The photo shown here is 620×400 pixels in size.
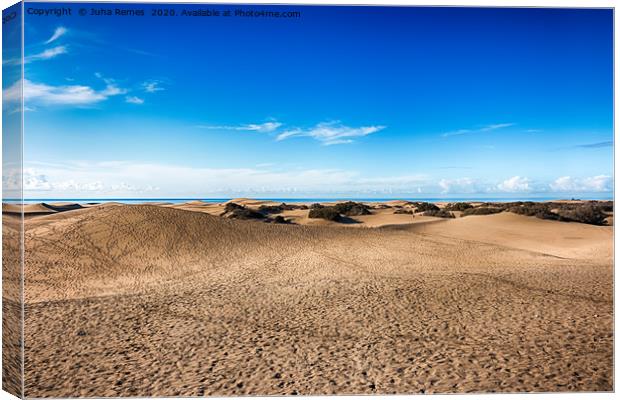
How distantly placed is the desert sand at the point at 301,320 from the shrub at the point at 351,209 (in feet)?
32.3

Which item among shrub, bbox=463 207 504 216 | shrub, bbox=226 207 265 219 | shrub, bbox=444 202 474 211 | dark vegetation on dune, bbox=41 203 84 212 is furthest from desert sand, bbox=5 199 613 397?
shrub, bbox=444 202 474 211

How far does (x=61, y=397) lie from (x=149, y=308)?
1781mm

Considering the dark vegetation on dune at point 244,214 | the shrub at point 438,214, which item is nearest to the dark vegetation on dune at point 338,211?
the dark vegetation on dune at point 244,214

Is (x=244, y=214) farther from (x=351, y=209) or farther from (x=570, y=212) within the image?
(x=570, y=212)

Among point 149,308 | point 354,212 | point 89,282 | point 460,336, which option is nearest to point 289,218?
point 354,212

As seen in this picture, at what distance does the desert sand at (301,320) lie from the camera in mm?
3365

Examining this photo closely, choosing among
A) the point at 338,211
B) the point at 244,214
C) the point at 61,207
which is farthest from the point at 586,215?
the point at 61,207

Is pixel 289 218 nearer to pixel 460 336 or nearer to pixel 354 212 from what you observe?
pixel 354 212

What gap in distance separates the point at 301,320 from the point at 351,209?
50.4 ft

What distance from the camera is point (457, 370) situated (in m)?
3.41

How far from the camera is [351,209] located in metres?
19.8

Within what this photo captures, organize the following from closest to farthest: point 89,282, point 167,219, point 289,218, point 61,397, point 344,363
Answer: point 61,397 < point 344,363 < point 89,282 < point 167,219 < point 289,218

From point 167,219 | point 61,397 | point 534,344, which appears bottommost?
point 61,397

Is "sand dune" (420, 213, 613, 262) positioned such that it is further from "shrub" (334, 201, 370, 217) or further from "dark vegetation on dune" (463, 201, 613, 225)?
"shrub" (334, 201, 370, 217)
